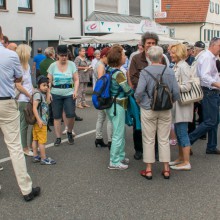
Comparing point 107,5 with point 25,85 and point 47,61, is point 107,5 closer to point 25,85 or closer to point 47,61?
point 47,61

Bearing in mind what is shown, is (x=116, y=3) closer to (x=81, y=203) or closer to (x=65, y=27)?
(x=65, y=27)

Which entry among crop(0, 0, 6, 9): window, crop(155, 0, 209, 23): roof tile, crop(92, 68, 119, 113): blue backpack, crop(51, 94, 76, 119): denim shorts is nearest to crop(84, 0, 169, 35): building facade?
crop(0, 0, 6, 9): window

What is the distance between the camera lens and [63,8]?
2133 centimetres

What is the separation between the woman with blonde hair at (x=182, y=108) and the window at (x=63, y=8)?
15.9m

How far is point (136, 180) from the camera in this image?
5.47 m

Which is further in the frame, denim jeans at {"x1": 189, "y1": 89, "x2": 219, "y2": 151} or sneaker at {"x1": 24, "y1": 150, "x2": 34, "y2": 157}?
sneaker at {"x1": 24, "y1": 150, "x2": 34, "y2": 157}

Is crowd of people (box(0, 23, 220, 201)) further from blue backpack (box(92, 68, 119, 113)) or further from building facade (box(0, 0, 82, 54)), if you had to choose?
building facade (box(0, 0, 82, 54))

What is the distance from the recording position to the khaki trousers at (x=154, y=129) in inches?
212

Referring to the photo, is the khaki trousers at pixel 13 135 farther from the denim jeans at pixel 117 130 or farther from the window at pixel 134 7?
the window at pixel 134 7

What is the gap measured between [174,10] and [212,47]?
4342 cm

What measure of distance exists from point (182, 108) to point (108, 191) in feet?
5.29

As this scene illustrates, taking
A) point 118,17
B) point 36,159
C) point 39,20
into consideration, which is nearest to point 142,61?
point 36,159

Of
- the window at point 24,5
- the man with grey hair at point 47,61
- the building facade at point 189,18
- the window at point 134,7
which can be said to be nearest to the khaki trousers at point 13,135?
the man with grey hair at point 47,61

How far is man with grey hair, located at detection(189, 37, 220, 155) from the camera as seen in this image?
20.8 feet
